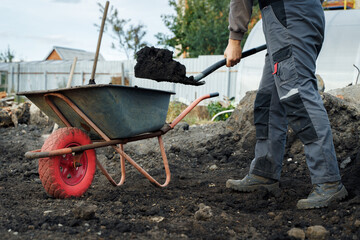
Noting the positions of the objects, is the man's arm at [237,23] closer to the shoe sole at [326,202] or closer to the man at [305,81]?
the man at [305,81]

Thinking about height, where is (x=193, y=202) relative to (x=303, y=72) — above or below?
below

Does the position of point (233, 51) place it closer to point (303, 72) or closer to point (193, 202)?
point (303, 72)

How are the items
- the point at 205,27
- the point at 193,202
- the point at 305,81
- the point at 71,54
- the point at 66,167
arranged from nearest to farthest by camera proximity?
the point at 305,81 < the point at 193,202 < the point at 66,167 < the point at 205,27 < the point at 71,54

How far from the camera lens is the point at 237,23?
2576mm

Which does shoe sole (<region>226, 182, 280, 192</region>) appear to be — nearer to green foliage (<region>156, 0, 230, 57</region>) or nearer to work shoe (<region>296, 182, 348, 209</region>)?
work shoe (<region>296, 182, 348, 209</region>)

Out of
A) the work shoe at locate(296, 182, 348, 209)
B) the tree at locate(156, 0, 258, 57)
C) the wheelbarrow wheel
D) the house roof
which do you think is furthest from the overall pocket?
the house roof

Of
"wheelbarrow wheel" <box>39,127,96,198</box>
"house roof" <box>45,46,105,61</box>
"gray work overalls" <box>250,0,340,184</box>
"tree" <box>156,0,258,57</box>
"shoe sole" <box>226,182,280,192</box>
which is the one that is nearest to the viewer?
"gray work overalls" <box>250,0,340,184</box>

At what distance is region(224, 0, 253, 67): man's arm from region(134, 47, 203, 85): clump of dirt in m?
0.29

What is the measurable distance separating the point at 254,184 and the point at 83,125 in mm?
1328

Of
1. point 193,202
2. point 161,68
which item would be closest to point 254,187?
point 193,202

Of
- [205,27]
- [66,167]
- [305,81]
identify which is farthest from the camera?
[205,27]

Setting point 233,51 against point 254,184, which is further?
point 254,184

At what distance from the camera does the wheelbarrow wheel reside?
2.41 m

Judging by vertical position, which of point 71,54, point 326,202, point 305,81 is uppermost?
point 71,54
